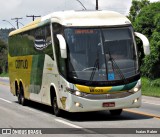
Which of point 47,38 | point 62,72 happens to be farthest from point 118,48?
point 47,38

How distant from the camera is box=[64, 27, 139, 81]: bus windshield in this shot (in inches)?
599

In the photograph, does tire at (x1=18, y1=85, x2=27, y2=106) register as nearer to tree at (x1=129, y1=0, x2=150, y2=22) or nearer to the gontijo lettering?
the gontijo lettering

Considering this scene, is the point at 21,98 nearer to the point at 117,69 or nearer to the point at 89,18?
the point at 89,18

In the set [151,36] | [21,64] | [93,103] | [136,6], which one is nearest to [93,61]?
[93,103]

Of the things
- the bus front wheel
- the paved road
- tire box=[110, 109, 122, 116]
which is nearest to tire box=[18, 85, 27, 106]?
the bus front wheel

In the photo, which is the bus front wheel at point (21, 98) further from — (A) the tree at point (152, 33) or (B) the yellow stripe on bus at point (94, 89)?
(A) the tree at point (152, 33)

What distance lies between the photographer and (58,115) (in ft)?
55.8

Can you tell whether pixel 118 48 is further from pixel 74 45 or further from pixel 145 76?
pixel 145 76

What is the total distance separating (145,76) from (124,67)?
2959cm

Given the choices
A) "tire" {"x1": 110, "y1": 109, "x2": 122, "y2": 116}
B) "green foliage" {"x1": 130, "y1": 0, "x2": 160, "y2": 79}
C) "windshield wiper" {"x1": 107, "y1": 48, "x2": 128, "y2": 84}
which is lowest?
"green foliage" {"x1": 130, "y1": 0, "x2": 160, "y2": 79}

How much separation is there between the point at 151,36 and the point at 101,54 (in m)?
30.3

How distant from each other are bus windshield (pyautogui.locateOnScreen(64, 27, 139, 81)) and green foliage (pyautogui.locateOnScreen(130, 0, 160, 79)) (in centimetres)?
2388

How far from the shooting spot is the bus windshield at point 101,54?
49.9ft

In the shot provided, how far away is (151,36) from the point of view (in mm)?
45125
